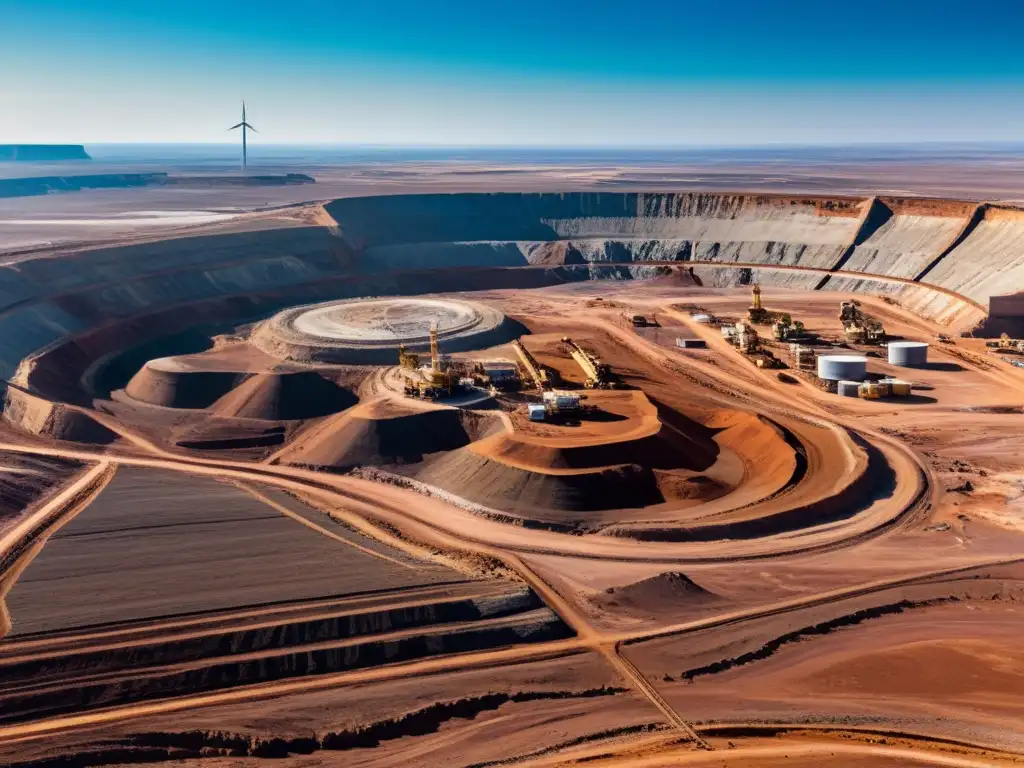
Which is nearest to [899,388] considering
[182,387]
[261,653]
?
[261,653]

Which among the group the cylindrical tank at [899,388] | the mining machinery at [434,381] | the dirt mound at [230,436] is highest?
the mining machinery at [434,381]

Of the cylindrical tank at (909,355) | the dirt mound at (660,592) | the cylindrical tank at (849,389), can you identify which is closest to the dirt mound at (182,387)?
the dirt mound at (660,592)

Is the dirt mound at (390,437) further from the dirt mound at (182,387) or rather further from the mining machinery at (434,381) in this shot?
the dirt mound at (182,387)

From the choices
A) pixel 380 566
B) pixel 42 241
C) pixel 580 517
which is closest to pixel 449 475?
pixel 580 517

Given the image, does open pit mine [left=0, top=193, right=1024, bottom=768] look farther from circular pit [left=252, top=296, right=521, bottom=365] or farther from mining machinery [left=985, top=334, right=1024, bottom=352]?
mining machinery [left=985, top=334, right=1024, bottom=352]

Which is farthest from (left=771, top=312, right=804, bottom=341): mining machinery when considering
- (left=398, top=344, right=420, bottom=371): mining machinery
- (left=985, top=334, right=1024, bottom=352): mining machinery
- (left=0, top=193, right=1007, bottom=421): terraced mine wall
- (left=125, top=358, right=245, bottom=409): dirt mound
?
(left=125, top=358, right=245, bottom=409): dirt mound

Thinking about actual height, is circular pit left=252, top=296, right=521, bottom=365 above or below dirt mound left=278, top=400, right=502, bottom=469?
above
